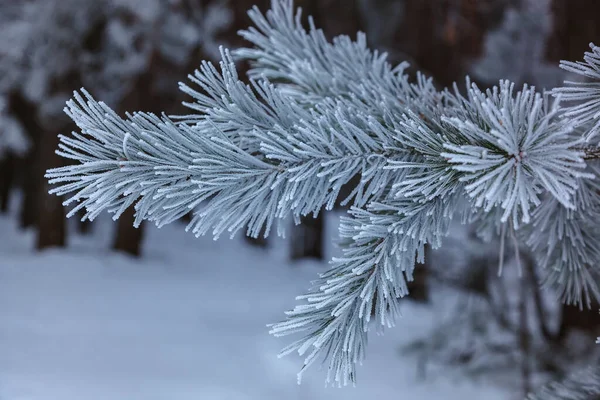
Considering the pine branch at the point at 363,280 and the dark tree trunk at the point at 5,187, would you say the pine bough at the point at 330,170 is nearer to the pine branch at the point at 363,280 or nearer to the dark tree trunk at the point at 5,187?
the pine branch at the point at 363,280

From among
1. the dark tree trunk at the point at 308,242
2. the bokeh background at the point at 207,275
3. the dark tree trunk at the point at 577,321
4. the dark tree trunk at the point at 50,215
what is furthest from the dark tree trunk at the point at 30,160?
the dark tree trunk at the point at 577,321

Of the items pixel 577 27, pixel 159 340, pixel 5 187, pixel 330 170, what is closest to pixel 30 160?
pixel 5 187

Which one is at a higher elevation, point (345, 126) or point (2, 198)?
point (2, 198)

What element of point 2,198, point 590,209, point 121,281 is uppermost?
point 2,198

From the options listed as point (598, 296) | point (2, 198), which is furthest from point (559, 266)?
point (2, 198)

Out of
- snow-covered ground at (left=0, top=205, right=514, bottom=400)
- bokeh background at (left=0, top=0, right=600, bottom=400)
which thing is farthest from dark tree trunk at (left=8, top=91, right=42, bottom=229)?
snow-covered ground at (left=0, top=205, right=514, bottom=400)

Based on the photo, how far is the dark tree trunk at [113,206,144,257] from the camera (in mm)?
7535

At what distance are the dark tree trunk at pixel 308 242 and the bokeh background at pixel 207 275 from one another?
24mm

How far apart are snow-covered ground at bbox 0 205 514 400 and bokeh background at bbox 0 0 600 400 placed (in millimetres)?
17

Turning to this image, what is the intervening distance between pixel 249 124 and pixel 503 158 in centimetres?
45

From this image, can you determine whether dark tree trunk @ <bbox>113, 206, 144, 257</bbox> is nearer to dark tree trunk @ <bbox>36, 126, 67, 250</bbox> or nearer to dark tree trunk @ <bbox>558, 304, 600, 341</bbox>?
dark tree trunk @ <bbox>36, 126, 67, 250</bbox>

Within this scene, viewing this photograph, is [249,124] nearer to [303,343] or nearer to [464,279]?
[303,343]

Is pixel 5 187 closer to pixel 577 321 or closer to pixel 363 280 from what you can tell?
pixel 577 321

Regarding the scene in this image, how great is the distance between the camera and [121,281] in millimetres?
5551
